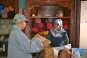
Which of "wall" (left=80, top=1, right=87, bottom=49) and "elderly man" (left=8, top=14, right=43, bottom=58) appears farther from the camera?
"wall" (left=80, top=1, right=87, bottom=49)

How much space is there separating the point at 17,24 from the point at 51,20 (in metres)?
1.76

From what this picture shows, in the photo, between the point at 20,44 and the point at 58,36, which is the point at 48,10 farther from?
the point at 20,44

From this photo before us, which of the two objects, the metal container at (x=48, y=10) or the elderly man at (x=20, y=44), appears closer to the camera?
the elderly man at (x=20, y=44)

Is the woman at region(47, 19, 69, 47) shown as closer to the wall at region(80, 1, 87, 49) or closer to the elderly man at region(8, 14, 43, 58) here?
the wall at region(80, 1, 87, 49)

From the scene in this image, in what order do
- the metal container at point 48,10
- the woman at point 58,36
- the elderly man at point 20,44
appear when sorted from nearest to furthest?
1. the elderly man at point 20,44
2. the woman at point 58,36
3. the metal container at point 48,10

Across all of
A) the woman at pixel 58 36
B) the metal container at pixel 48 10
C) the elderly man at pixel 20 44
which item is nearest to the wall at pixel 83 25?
the woman at pixel 58 36

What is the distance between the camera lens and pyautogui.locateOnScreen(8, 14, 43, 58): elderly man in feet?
5.64

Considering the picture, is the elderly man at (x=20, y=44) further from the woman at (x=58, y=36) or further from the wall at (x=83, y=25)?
the wall at (x=83, y=25)

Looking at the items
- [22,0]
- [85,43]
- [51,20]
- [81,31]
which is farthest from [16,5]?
[85,43]

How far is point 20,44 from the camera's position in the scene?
1.72 m

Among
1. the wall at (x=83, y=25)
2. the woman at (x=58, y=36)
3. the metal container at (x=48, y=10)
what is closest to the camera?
the woman at (x=58, y=36)

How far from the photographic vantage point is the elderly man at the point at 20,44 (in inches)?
67.7

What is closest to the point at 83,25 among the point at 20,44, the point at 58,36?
the point at 58,36

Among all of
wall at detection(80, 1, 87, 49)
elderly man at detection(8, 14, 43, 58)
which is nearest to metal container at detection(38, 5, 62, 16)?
wall at detection(80, 1, 87, 49)
